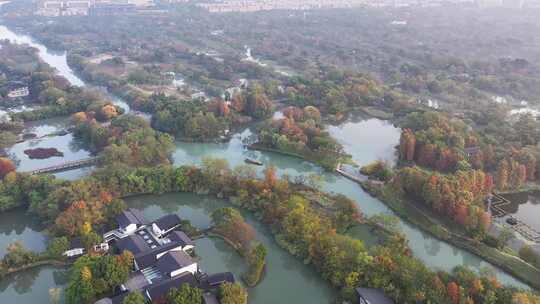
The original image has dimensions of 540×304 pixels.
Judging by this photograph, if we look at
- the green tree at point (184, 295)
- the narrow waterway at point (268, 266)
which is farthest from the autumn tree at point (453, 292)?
the green tree at point (184, 295)

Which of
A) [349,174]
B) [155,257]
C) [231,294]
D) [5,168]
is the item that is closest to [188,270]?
[155,257]

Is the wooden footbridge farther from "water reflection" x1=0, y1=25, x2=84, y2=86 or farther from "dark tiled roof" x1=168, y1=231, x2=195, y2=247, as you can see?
"water reflection" x1=0, y1=25, x2=84, y2=86

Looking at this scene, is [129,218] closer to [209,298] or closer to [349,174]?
[209,298]

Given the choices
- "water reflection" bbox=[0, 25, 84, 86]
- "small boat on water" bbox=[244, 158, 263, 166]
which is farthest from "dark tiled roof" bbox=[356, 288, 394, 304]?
"water reflection" bbox=[0, 25, 84, 86]

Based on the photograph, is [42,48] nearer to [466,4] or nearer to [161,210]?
[161,210]

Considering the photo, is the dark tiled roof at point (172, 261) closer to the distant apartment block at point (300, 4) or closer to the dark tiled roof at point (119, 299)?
the dark tiled roof at point (119, 299)

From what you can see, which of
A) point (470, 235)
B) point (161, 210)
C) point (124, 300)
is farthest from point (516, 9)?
point (124, 300)

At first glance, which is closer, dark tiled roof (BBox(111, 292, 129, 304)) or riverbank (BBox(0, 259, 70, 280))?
→ dark tiled roof (BBox(111, 292, 129, 304))
